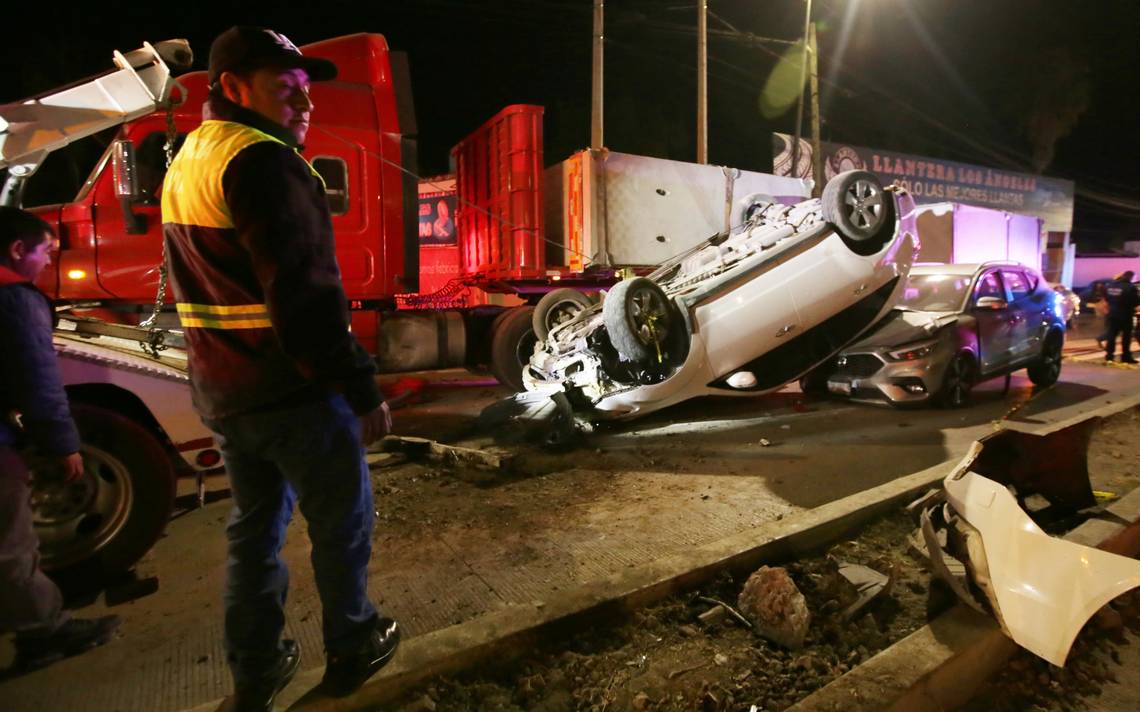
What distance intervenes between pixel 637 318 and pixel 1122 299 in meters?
9.93

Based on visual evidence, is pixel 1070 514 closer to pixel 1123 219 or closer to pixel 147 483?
pixel 147 483

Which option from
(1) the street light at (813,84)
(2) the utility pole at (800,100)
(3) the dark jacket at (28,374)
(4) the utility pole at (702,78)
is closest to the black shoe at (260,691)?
(3) the dark jacket at (28,374)

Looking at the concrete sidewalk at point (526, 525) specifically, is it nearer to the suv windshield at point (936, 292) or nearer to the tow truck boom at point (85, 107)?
the suv windshield at point (936, 292)

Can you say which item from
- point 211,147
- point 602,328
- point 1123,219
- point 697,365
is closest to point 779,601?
point 211,147

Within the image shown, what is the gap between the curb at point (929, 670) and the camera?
202 cm

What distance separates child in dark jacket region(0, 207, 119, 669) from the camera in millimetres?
2170

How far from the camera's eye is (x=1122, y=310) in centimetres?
1035

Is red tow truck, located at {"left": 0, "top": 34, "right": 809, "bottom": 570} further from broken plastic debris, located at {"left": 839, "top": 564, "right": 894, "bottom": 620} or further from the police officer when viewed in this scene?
the police officer

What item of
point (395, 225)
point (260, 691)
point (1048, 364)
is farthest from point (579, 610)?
point (1048, 364)

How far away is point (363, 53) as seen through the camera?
576cm

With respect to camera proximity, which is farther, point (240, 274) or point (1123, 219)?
point (1123, 219)

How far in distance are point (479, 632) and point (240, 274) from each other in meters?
1.43

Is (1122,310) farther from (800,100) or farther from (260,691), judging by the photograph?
(260,691)

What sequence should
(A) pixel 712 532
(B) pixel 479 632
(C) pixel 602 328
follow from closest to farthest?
(B) pixel 479 632 < (A) pixel 712 532 < (C) pixel 602 328
